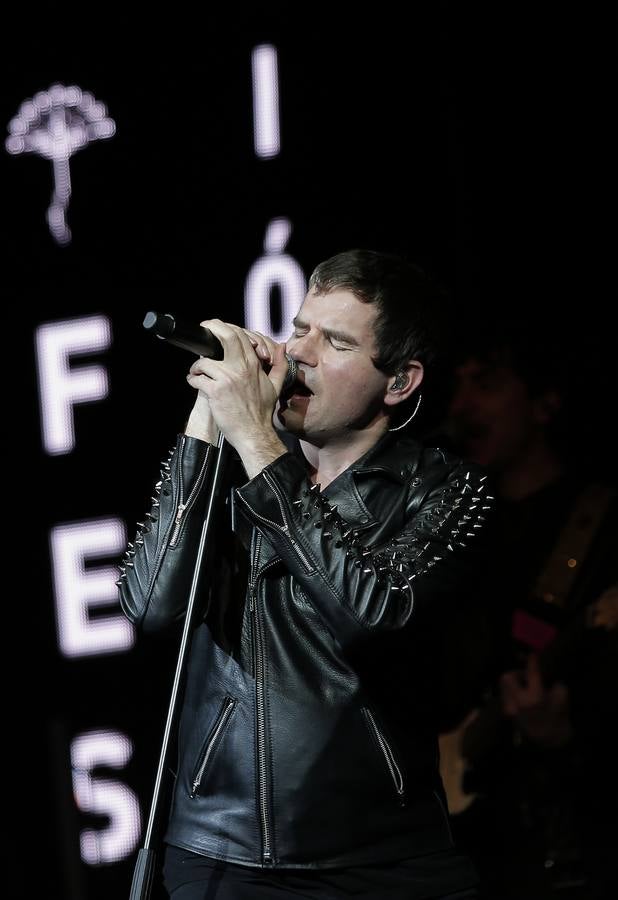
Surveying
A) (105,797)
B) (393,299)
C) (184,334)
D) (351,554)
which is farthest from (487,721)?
(184,334)

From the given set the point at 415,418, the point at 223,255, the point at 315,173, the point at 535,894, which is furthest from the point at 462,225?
the point at 535,894

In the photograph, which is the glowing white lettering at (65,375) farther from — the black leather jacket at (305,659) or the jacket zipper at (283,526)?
the jacket zipper at (283,526)

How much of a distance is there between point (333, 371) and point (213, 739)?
2.01ft

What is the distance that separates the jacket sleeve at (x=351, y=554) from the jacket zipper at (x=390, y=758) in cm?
13

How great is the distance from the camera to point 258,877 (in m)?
1.95

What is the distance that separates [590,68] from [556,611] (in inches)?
57.2

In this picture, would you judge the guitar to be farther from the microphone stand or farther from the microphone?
the microphone stand

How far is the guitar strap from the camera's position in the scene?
359 cm

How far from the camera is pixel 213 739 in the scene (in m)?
2.02

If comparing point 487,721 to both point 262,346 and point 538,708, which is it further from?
point 262,346

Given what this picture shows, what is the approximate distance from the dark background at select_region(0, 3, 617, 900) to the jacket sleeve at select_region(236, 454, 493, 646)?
5.55 feet

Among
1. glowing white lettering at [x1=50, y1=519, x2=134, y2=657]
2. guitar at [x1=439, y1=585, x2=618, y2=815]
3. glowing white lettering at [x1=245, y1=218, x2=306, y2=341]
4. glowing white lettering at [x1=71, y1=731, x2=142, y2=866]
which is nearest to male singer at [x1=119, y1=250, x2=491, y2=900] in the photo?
guitar at [x1=439, y1=585, x2=618, y2=815]

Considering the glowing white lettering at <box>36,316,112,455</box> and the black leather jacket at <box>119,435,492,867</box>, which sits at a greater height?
the glowing white lettering at <box>36,316,112,455</box>

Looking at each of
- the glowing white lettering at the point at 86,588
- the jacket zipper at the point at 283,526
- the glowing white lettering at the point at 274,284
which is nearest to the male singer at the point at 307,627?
the jacket zipper at the point at 283,526
